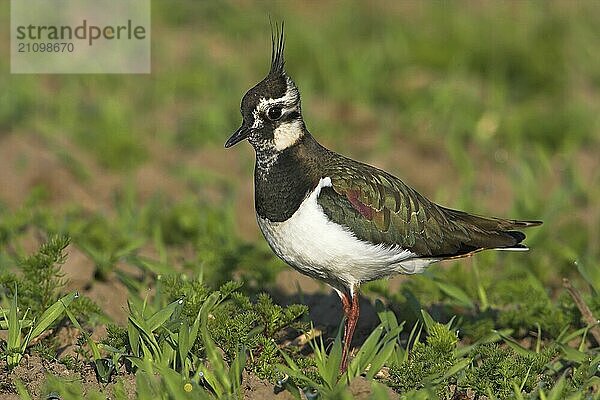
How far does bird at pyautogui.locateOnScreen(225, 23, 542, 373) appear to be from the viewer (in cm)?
479

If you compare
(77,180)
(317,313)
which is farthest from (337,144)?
(317,313)

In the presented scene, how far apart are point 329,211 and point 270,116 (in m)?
0.58

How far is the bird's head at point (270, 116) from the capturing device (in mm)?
4969

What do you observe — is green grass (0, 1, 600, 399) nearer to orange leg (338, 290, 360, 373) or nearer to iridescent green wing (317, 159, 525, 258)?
orange leg (338, 290, 360, 373)

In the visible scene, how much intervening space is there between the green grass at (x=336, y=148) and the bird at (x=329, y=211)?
29 centimetres

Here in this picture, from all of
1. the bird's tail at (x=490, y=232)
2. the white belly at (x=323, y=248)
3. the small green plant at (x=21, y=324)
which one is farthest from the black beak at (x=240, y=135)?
the bird's tail at (x=490, y=232)

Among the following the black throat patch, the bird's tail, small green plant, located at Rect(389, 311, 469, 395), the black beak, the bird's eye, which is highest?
the bird's eye

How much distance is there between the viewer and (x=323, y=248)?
474 centimetres

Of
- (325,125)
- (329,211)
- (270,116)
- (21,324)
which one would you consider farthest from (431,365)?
(325,125)

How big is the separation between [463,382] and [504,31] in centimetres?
659

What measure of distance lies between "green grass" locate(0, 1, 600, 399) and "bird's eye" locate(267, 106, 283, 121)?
85cm

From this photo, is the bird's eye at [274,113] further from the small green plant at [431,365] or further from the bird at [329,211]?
the small green plant at [431,365]

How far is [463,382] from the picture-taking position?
15.1ft

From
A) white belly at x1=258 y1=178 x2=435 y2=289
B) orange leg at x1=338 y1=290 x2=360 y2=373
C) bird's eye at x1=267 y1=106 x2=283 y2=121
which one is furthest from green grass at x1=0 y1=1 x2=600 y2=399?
bird's eye at x1=267 y1=106 x2=283 y2=121
